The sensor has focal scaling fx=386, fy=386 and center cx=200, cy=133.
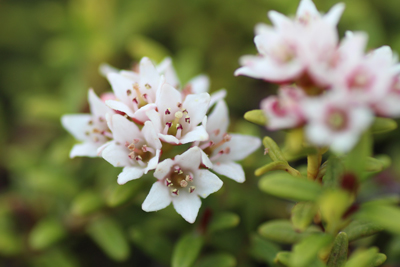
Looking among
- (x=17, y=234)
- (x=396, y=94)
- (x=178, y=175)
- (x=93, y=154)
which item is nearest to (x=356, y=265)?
(x=396, y=94)

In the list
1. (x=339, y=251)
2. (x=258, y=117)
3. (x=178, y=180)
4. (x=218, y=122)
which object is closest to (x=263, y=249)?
(x=339, y=251)

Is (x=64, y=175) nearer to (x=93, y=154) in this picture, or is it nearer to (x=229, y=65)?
(x=93, y=154)

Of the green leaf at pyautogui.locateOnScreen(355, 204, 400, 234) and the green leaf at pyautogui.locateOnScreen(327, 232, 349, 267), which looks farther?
the green leaf at pyautogui.locateOnScreen(327, 232, 349, 267)

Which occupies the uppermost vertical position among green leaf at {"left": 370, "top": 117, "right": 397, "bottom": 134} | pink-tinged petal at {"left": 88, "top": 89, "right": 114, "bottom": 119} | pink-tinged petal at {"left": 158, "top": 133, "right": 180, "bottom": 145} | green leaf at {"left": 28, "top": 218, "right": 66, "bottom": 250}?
green leaf at {"left": 370, "top": 117, "right": 397, "bottom": 134}

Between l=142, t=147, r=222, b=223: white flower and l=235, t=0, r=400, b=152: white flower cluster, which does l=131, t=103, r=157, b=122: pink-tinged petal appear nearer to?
l=142, t=147, r=222, b=223: white flower

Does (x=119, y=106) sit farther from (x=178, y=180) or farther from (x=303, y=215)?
(x=303, y=215)

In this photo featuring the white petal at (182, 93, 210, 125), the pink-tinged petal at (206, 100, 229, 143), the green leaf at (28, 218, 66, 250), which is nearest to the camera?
the white petal at (182, 93, 210, 125)

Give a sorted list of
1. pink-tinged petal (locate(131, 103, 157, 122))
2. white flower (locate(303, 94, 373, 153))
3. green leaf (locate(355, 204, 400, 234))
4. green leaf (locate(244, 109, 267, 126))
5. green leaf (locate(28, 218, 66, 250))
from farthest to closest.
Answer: green leaf (locate(28, 218, 66, 250)) < pink-tinged petal (locate(131, 103, 157, 122)) < green leaf (locate(244, 109, 267, 126)) < green leaf (locate(355, 204, 400, 234)) < white flower (locate(303, 94, 373, 153))

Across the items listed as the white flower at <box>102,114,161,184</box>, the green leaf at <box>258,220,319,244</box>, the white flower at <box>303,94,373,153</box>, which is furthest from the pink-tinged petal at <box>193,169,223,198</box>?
the white flower at <box>303,94,373,153</box>
